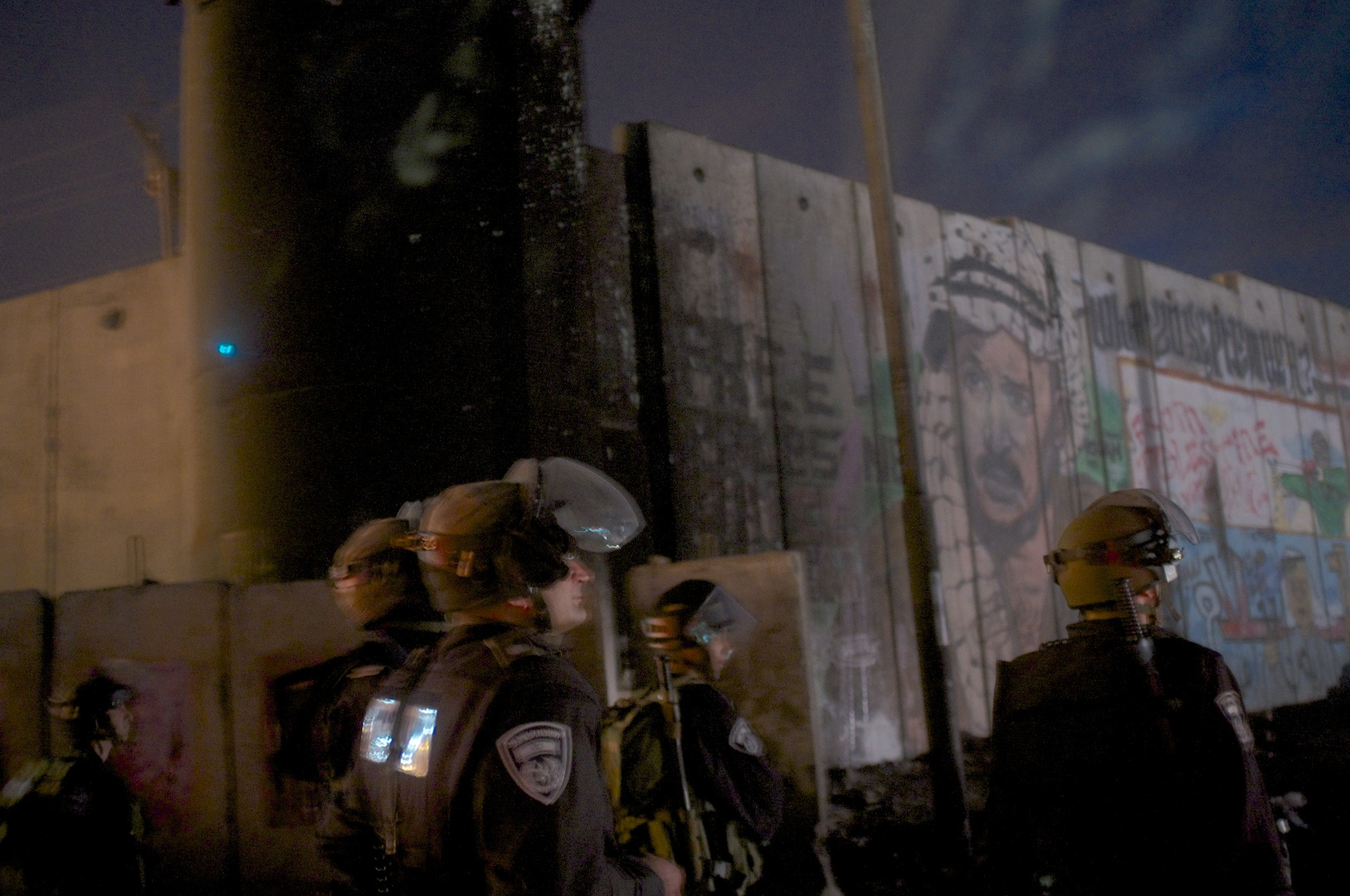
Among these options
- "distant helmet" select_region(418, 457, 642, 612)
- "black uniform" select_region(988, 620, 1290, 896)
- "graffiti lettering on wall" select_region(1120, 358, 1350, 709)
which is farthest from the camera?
"graffiti lettering on wall" select_region(1120, 358, 1350, 709)

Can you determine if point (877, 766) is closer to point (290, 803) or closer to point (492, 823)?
point (290, 803)

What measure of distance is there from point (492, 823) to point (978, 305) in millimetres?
7942

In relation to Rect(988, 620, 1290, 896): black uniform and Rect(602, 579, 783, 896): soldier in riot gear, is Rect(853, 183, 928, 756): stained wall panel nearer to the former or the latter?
Rect(602, 579, 783, 896): soldier in riot gear

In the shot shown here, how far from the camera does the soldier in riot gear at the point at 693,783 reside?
2658 mm

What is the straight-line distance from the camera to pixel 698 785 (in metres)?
2.69

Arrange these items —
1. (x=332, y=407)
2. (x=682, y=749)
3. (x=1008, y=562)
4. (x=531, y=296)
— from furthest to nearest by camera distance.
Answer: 1. (x=1008, y=562)
2. (x=531, y=296)
3. (x=332, y=407)
4. (x=682, y=749)

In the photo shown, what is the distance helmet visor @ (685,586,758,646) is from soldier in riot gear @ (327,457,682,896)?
1.04 metres

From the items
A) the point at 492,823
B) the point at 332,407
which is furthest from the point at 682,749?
the point at 332,407

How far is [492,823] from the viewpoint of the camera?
145cm

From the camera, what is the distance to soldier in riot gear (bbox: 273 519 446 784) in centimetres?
285

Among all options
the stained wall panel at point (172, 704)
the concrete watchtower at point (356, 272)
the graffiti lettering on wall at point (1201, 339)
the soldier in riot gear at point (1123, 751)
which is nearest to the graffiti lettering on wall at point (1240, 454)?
the graffiti lettering on wall at point (1201, 339)

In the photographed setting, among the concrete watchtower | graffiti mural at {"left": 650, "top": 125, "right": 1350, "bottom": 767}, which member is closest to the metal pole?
graffiti mural at {"left": 650, "top": 125, "right": 1350, "bottom": 767}

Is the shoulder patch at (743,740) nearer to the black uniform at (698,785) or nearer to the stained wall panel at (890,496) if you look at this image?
the black uniform at (698,785)

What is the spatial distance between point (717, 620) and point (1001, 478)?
5.91 metres
